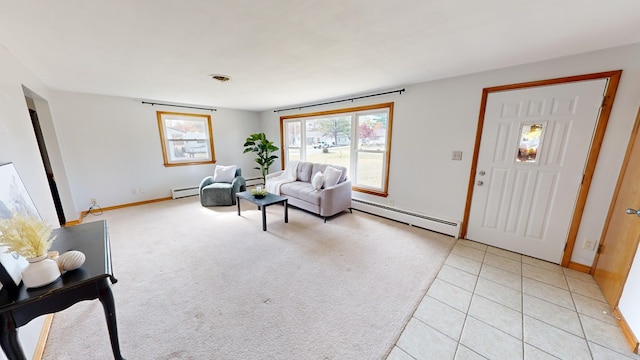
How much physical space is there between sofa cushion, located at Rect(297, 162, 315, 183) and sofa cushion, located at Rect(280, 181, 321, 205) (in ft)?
0.41

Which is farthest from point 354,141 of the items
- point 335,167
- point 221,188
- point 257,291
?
point 257,291

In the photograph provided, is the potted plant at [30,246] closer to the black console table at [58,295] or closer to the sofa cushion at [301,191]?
the black console table at [58,295]

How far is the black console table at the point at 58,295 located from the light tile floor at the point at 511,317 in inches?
67.6

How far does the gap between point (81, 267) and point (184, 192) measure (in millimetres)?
4136

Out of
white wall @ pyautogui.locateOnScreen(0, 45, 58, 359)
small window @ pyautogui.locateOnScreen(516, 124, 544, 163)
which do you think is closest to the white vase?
white wall @ pyautogui.locateOnScreen(0, 45, 58, 359)

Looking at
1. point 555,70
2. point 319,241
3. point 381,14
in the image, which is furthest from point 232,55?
point 555,70

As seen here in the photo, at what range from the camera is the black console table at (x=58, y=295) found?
0.91m

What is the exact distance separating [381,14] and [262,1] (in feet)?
2.50

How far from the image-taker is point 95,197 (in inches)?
152

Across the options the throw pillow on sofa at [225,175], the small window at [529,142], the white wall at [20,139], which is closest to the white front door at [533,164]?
the small window at [529,142]

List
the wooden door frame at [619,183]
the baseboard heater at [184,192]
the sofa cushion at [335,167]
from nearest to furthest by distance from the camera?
the wooden door frame at [619,183], the sofa cushion at [335,167], the baseboard heater at [184,192]

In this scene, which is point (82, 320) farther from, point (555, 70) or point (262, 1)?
point (555, 70)

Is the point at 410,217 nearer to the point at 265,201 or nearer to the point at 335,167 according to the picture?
the point at 335,167

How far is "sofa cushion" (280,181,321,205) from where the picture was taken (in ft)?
11.7
